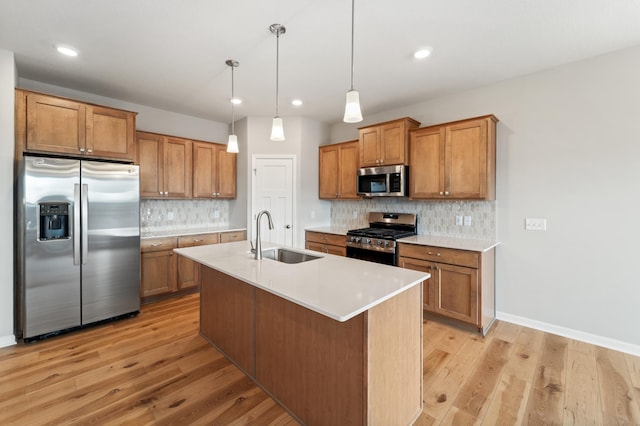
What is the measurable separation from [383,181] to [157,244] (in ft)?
10.1

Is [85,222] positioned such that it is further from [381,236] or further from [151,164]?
[381,236]

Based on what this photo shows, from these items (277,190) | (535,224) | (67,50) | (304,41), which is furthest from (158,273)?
(535,224)

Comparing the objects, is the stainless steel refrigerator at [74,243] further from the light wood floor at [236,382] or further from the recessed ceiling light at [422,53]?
the recessed ceiling light at [422,53]

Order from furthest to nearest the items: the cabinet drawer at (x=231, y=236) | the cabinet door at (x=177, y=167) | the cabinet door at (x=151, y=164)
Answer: the cabinet drawer at (x=231, y=236) → the cabinet door at (x=177, y=167) → the cabinet door at (x=151, y=164)

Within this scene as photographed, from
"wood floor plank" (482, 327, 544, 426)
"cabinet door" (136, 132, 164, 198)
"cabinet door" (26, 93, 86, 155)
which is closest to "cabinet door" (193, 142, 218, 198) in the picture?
"cabinet door" (136, 132, 164, 198)

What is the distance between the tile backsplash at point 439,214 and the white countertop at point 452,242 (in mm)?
141

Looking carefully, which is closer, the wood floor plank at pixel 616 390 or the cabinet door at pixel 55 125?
the wood floor plank at pixel 616 390

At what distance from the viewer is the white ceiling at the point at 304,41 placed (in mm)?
2051

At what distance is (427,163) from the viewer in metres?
3.53

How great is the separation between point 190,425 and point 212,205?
356cm

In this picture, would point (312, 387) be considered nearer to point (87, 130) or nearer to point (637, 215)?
point (637, 215)

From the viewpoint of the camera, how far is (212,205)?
4.88m

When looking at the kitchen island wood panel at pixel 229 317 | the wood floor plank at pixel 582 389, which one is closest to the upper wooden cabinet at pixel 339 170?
the kitchen island wood panel at pixel 229 317

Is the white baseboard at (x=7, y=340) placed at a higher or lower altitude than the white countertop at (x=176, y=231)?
lower
